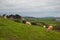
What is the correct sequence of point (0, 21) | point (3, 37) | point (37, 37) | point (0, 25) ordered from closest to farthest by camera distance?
point (3, 37)
point (37, 37)
point (0, 25)
point (0, 21)

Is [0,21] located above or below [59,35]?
above

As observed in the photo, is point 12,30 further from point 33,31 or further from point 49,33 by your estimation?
point 49,33

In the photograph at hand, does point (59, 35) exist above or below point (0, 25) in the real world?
below

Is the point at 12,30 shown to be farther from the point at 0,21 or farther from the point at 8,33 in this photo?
the point at 0,21

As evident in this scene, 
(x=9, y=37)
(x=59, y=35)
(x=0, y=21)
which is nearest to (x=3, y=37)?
(x=9, y=37)

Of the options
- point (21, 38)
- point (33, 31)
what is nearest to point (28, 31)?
Result: point (33, 31)

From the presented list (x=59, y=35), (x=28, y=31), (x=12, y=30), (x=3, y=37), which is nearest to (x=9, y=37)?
(x=3, y=37)

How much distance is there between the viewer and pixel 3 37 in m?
25.8

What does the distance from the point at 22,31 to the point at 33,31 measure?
2022 millimetres

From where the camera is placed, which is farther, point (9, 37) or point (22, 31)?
point (22, 31)

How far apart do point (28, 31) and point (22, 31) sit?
40.8 inches

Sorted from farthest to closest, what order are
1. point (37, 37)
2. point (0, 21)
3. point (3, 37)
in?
point (0, 21)
point (37, 37)
point (3, 37)

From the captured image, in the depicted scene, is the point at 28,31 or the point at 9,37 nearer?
the point at 9,37

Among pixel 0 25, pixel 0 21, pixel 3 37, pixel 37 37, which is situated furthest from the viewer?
pixel 0 21
